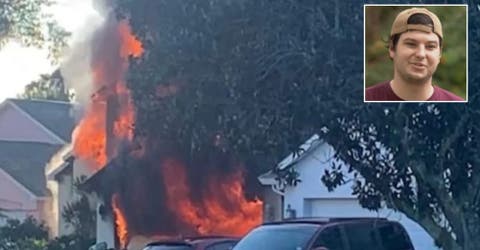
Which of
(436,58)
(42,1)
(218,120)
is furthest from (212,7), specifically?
(42,1)

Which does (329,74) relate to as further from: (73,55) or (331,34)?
(73,55)

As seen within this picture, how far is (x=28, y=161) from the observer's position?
5409 centimetres

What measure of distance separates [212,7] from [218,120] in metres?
1.65

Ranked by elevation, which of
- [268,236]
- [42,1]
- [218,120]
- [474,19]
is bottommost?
[268,236]

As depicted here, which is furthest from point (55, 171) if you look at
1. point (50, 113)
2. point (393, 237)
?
point (393, 237)

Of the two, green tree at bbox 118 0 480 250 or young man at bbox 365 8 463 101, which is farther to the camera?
green tree at bbox 118 0 480 250

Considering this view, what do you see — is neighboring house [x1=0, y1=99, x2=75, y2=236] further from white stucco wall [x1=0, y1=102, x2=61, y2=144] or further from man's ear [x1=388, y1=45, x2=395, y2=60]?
man's ear [x1=388, y1=45, x2=395, y2=60]

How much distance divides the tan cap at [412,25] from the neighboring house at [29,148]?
33281mm

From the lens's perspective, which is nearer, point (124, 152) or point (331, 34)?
point (331, 34)

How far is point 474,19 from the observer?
52.0 ft

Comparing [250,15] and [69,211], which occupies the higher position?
[250,15]

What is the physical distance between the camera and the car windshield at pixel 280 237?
18141 millimetres

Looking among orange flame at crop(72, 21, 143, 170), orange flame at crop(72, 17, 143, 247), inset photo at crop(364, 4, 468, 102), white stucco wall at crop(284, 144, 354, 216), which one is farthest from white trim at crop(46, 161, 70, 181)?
inset photo at crop(364, 4, 468, 102)

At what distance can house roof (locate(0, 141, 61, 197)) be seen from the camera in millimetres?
51594
